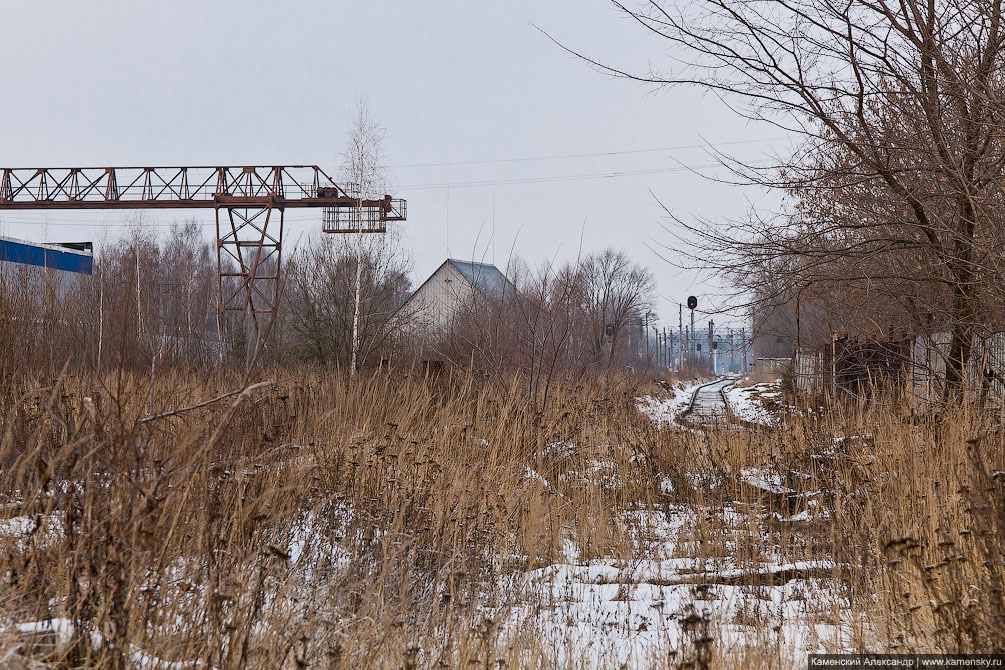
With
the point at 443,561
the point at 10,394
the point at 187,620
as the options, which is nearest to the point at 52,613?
the point at 187,620

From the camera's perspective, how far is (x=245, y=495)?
4414 mm

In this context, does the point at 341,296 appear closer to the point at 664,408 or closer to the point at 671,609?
the point at 664,408

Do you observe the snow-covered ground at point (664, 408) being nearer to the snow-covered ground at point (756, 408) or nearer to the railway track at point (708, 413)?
the railway track at point (708, 413)

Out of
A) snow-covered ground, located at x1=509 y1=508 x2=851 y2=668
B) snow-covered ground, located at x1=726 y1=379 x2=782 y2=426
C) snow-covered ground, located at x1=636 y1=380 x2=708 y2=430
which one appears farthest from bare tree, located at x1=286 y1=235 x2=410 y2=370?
snow-covered ground, located at x1=509 y1=508 x2=851 y2=668

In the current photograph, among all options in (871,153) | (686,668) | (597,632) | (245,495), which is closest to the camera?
(686,668)

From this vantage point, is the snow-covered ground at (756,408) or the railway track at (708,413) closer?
the snow-covered ground at (756,408)

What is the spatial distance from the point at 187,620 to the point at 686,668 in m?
1.99

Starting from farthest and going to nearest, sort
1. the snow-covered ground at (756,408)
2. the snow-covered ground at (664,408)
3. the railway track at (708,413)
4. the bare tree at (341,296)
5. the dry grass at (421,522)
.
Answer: the bare tree at (341,296), the snow-covered ground at (664,408), the railway track at (708,413), the snow-covered ground at (756,408), the dry grass at (421,522)

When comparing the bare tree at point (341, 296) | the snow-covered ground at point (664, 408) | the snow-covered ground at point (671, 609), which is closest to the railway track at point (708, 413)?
the snow-covered ground at point (664, 408)

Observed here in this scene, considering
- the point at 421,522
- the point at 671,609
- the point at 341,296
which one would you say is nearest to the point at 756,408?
the point at 341,296

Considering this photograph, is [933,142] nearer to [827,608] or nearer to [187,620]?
[827,608]

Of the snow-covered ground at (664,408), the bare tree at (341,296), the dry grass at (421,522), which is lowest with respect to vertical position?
the snow-covered ground at (664,408)

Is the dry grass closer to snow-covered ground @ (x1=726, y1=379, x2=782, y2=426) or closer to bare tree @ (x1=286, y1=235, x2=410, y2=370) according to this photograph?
snow-covered ground @ (x1=726, y1=379, x2=782, y2=426)

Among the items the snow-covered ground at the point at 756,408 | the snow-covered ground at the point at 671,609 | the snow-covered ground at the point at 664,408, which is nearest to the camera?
the snow-covered ground at the point at 671,609
